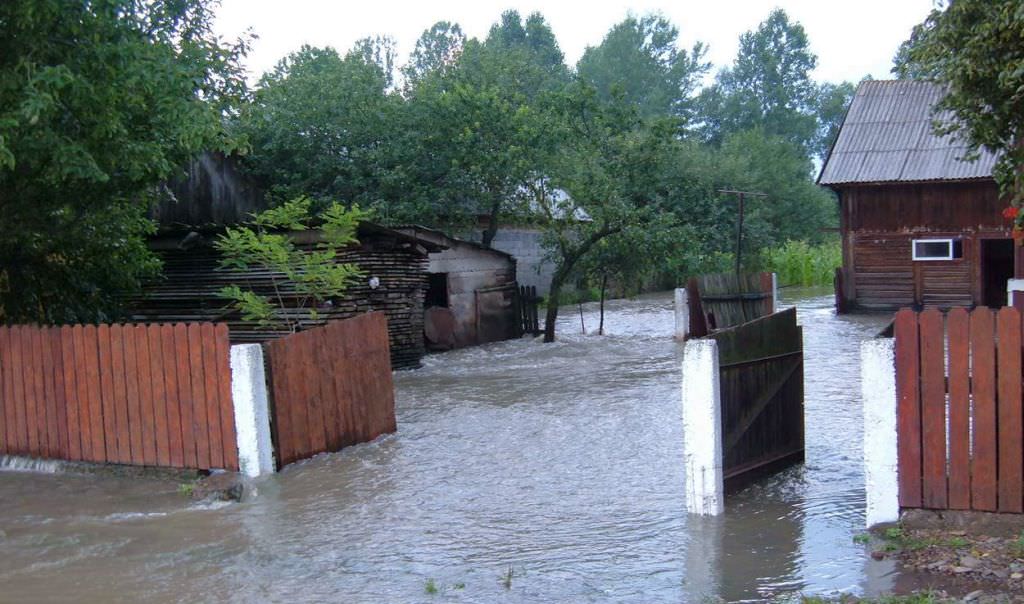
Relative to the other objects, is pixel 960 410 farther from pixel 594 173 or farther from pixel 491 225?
pixel 491 225

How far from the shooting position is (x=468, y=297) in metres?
21.4

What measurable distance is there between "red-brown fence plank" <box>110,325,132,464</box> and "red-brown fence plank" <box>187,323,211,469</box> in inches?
33.1

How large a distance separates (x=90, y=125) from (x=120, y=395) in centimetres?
268

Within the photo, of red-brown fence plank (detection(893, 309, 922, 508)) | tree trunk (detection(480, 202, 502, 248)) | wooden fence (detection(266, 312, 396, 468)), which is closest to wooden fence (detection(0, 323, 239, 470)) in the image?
wooden fence (detection(266, 312, 396, 468))

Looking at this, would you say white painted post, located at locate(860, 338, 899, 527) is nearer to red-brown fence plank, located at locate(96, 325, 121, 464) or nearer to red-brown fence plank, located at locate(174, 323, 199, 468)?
red-brown fence plank, located at locate(174, 323, 199, 468)

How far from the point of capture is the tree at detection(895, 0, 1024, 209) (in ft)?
26.3

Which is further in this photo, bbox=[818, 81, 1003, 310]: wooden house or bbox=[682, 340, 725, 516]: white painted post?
bbox=[818, 81, 1003, 310]: wooden house

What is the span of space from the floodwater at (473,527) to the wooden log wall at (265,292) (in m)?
4.37

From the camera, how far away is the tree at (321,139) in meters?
22.9

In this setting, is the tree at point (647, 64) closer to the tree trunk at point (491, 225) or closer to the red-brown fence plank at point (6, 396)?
the tree trunk at point (491, 225)

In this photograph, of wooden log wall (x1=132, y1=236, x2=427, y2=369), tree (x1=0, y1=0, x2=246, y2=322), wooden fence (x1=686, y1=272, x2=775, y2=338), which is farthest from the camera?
wooden fence (x1=686, y1=272, x2=775, y2=338)

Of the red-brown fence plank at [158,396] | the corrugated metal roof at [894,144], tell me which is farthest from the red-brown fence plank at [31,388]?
the corrugated metal roof at [894,144]

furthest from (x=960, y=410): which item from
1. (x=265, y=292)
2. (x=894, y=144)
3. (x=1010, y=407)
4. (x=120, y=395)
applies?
(x=894, y=144)

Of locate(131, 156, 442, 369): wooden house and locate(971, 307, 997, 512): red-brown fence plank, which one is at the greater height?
locate(131, 156, 442, 369): wooden house
